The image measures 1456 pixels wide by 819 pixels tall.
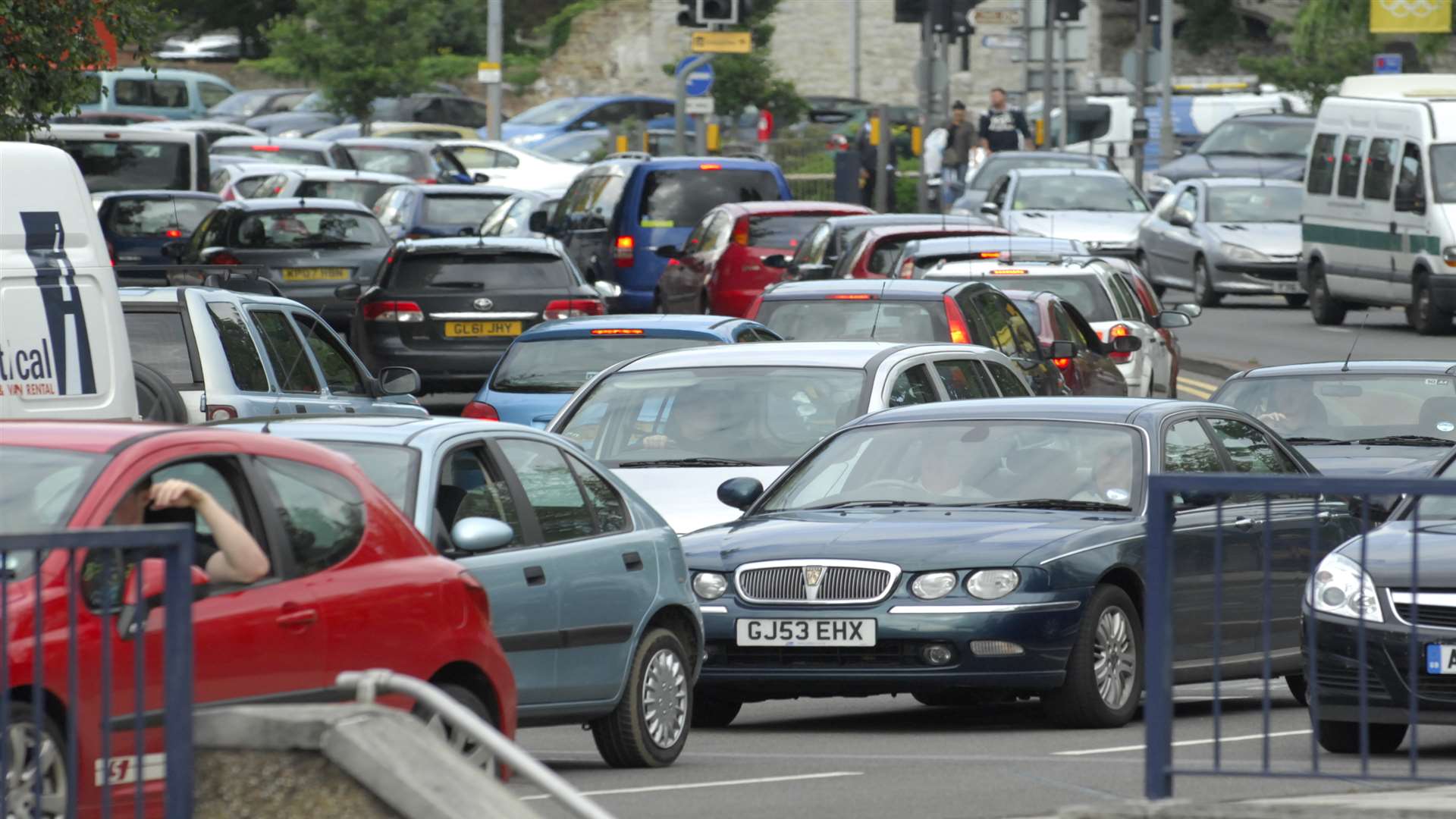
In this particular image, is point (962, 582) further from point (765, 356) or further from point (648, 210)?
point (648, 210)

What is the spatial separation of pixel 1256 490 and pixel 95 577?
2629mm

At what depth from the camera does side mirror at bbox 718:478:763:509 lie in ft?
39.7

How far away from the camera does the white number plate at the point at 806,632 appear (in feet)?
35.5

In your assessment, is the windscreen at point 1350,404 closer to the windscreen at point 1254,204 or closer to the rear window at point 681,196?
the rear window at point 681,196

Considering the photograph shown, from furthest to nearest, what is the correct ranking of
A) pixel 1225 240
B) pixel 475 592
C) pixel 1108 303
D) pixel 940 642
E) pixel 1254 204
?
pixel 1254 204 < pixel 1225 240 < pixel 1108 303 < pixel 940 642 < pixel 475 592

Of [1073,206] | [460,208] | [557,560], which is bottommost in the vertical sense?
[1073,206]

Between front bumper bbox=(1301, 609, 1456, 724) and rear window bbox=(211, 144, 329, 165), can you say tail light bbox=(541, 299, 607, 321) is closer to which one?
front bumper bbox=(1301, 609, 1456, 724)

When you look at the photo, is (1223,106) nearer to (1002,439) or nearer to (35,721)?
(1002,439)

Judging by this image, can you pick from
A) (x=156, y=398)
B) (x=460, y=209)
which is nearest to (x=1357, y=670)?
(x=156, y=398)

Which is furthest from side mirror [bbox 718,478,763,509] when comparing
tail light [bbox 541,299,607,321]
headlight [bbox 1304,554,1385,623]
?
tail light [bbox 541,299,607,321]

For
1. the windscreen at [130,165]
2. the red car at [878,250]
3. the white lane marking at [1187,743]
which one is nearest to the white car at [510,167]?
the windscreen at [130,165]

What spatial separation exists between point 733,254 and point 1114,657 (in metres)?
16.5

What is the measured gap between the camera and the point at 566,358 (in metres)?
17.3

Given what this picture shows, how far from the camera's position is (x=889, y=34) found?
7938cm
